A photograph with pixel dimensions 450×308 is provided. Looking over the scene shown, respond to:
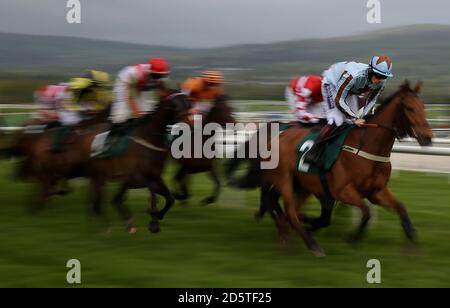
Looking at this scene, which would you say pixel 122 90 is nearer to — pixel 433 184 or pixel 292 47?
pixel 433 184

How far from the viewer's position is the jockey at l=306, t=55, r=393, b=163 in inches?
212

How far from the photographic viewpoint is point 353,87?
5.63 meters

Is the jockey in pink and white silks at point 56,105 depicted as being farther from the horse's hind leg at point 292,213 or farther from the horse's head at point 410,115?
the horse's head at point 410,115

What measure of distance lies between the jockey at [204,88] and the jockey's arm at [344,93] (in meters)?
2.17

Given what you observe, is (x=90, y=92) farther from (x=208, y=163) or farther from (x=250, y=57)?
(x=250, y=57)

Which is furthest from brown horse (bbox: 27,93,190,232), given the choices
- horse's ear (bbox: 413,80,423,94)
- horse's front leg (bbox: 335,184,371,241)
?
horse's ear (bbox: 413,80,423,94)

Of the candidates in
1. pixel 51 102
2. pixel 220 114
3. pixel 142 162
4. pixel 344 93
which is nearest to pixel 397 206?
pixel 344 93

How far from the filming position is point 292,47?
93.8 ft

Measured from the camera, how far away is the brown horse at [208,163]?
7363 mm

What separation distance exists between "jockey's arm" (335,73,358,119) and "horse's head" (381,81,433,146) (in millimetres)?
Result: 339

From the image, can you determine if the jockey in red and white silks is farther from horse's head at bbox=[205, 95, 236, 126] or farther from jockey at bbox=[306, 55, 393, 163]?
horse's head at bbox=[205, 95, 236, 126]

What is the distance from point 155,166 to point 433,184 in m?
4.78

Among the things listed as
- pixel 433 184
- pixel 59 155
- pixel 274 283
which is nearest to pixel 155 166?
pixel 59 155

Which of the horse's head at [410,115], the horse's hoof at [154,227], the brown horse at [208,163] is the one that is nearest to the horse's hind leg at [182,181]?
the brown horse at [208,163]
